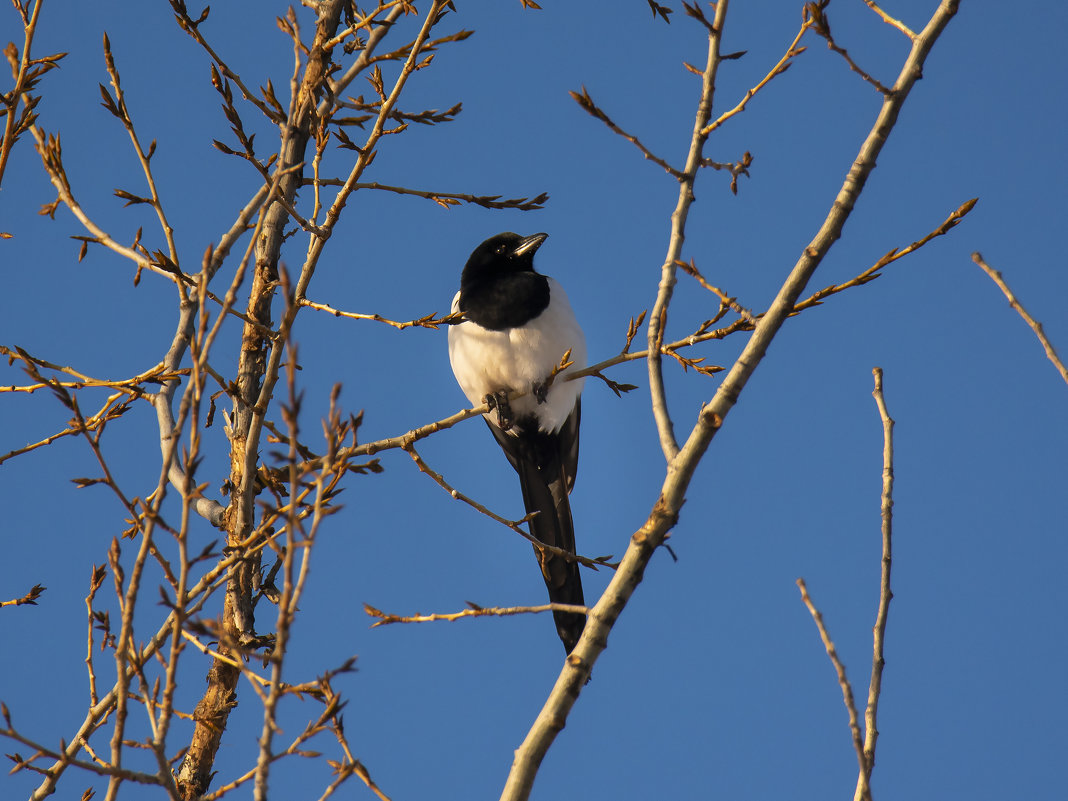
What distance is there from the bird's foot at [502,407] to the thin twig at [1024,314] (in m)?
2.92

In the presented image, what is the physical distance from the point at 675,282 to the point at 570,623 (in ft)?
7.07

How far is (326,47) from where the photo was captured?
3.89 meters

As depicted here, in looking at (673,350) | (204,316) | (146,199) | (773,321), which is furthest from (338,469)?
(146,199)

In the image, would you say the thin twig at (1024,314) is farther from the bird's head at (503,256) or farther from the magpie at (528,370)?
the bird's head at (503,256)

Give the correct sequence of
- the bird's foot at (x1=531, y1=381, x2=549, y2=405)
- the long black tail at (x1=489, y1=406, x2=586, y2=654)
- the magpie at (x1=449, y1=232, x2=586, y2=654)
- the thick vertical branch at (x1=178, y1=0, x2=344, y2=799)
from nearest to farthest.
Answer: the thick vertical branch at (x1=178, y1=0, x2=344, y2=799) < the bird's foot at (x1=531, y1=381, x2=549, y2=405) < the magpie at (x1=449, y1=232, x2=586, y2=654) < the long black tail at (x1=489, y1=406, x2=586, y2=654)

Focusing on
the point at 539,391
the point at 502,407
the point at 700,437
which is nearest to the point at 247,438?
the point at 539,391

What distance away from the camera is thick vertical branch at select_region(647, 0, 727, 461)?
2221mm

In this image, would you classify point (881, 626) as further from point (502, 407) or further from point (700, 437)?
point (502, 407)

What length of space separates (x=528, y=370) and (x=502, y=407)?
23 cm

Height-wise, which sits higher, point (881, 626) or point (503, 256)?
point (503, 256)

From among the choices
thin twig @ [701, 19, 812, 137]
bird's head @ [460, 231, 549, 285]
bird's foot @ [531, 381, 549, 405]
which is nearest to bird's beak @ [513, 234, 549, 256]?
bird's head @ [460, 231, 549, 285]

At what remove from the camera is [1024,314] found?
212 centimetres

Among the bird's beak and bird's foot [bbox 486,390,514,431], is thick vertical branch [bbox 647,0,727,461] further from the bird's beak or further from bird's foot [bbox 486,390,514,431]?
the bird's beak

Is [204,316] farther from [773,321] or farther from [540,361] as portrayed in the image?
[540,361]
